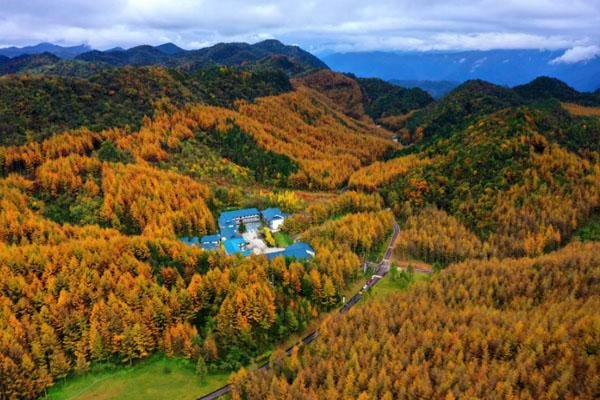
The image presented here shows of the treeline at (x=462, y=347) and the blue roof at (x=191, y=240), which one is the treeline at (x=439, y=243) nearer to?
the treeline at (x=462, y=347)

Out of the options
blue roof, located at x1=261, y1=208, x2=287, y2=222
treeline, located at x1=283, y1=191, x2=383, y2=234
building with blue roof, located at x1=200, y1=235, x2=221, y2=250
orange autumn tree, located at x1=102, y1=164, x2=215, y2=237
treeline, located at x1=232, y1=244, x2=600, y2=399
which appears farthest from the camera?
blue roof, located at x1=261, y1=208, x2=287, y2=222

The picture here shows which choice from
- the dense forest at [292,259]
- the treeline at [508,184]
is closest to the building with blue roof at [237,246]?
the dense forest at [292,259]

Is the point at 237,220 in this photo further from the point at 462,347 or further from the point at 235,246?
the point at 462,347

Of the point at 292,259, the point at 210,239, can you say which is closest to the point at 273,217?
the point at 210,239

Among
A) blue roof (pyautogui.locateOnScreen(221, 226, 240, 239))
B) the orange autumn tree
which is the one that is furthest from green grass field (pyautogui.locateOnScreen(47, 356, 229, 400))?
blue roof (pyautogui.locateOnScreen(221, 226, 240, 239))

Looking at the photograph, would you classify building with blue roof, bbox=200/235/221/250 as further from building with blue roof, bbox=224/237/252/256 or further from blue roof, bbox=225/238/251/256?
blue roof, bbox=225/238/251/256

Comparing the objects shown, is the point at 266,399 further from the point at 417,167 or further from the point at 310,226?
the point at 417,167
